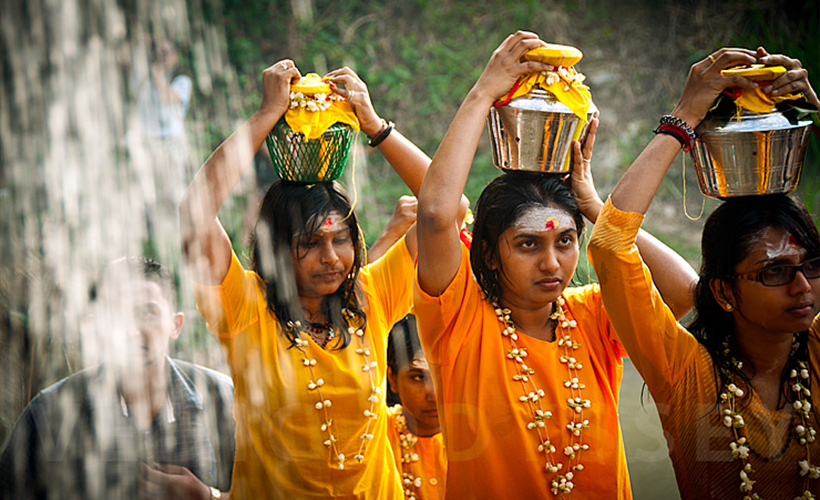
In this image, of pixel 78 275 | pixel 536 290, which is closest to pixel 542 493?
pixel 536 290

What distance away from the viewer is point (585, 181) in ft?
7.98

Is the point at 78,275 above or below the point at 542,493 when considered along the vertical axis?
above

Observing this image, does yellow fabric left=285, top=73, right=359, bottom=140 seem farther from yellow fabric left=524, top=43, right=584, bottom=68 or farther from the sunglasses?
the sunglasses

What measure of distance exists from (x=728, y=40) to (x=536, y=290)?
7032 mm

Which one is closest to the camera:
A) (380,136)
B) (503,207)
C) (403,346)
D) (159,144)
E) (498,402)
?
(498,402)

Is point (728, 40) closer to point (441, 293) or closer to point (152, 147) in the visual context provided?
point (152, 147)

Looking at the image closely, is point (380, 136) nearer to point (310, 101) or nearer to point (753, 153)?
point (310, 101)

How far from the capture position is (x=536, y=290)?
228 cm

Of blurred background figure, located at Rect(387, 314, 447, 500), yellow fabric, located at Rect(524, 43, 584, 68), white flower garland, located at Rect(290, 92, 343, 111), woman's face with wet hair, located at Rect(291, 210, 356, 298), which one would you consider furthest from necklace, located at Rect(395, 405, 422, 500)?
yellow fabric, located at Rect(524, 43, 584, 68)

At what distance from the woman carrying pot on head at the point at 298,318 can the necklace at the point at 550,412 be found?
1.62 feet

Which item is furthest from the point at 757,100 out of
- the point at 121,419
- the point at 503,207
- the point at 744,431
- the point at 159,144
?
the point at 159,144

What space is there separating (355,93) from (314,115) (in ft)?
0.61

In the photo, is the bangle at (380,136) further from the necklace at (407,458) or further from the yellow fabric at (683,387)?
the necklace at (407,458)

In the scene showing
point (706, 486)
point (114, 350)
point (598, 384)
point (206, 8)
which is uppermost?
point (206, 8)
